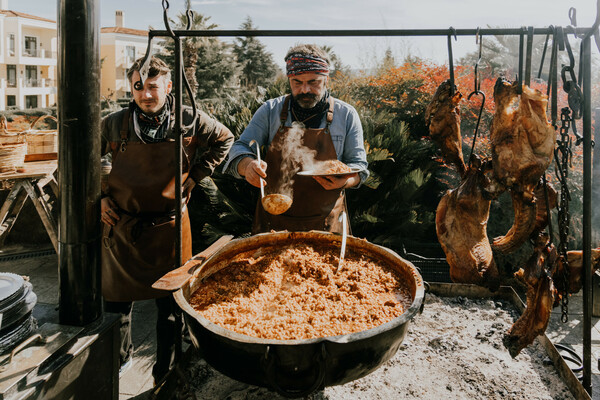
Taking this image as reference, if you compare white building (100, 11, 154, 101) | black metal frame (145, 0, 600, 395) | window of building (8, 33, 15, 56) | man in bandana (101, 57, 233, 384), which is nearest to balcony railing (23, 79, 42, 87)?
window of building (8, 33, 15, 56)

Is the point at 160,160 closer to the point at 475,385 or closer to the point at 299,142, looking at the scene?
the point at 299,142

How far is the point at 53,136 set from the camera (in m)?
5.90

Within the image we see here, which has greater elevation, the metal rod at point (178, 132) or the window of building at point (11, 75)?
the window of building at point (11, 75)

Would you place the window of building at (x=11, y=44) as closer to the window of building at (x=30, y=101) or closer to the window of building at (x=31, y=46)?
the window of building at (x=31, y=46)

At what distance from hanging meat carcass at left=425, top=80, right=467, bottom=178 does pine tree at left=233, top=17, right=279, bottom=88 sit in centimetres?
3017

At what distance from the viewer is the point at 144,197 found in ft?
9.14

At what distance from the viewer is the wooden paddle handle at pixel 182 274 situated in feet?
5.10

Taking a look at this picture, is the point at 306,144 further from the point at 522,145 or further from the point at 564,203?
the point at 564,203

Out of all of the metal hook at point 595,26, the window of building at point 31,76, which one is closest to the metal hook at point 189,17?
the metal hook at point 595,26

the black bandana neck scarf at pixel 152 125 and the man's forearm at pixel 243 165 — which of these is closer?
the man's forearm at pixel 243 165

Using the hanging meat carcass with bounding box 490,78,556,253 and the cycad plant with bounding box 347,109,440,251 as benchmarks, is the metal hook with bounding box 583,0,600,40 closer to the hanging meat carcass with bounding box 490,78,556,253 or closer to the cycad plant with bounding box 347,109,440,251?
the hanging meat carcass with bounding box 490,78,556,253

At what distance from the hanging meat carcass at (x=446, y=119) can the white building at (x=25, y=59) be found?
35.5 metres

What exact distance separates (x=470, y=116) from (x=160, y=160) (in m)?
5.52

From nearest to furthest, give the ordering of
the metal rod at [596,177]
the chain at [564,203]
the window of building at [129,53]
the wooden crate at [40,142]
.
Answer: the chain at [564,203], the metal rod at [596,177], the wooden crate at [40,142], the window of building at [129,53]
